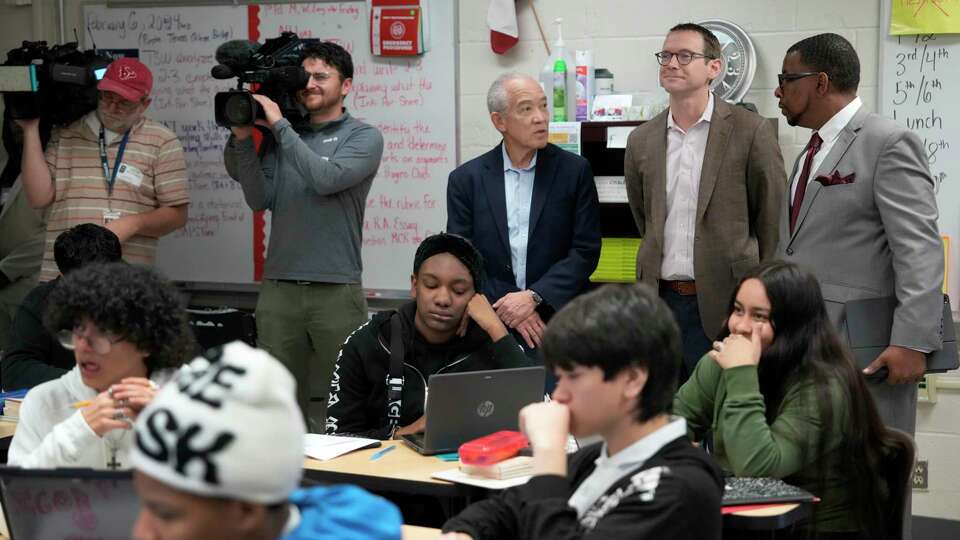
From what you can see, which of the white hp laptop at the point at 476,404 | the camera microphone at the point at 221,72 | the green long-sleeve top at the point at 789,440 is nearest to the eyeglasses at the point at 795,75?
the green long-sleeve top at the point at 789,440

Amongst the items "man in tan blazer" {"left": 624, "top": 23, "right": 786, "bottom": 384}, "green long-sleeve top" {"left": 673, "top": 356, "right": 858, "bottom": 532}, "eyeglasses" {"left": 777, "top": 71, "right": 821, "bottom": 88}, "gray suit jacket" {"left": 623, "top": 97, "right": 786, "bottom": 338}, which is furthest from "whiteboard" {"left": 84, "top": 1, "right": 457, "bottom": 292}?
"green long-sleeve top" {"left": 673, "top": 356, "right": 858, "bottom": 532}

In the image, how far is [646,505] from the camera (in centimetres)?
192

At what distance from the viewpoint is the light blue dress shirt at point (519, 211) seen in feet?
13.5

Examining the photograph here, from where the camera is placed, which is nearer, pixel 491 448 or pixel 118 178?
pixel 491 448

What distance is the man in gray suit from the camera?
10.9 ft

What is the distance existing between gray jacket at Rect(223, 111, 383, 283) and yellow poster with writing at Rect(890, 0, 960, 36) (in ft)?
6.62

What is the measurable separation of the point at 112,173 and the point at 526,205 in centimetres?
177

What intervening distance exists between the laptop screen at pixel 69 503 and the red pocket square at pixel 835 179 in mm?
2459

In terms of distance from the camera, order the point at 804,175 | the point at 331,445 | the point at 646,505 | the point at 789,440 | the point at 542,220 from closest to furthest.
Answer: the point at 646,505 < the point at 789,440 < the point at 331,445 < the point at 804,175 < the point at 542,220

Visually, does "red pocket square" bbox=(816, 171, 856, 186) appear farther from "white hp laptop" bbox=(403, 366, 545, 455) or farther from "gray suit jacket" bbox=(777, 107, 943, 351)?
"white hp laptop" bbox=(403, 366, 545, 455)

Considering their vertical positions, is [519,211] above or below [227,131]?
below

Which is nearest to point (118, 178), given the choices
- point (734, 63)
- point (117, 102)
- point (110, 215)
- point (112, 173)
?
point (112, 173)

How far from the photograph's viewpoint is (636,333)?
197 cm

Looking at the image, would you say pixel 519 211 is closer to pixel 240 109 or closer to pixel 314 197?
pixel 314 197
